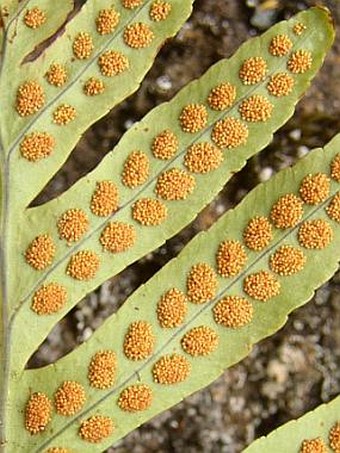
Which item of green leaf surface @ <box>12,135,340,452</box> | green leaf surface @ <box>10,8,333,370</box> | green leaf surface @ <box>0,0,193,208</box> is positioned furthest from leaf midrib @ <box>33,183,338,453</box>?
green leaf surface @ <box>0,0,193,208</box>


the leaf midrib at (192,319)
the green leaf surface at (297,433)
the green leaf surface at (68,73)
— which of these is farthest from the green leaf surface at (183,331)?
the green leaf surface at (68,73)

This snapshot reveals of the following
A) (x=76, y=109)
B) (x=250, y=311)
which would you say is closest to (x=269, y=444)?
(x=250, y=311)

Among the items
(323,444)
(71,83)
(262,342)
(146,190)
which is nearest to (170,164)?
(146,190)

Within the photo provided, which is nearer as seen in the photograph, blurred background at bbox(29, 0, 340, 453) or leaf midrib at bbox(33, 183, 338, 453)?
leaf midrib at bbox(33, 183, 338, 453)

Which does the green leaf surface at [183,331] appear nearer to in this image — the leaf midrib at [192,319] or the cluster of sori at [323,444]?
the leaf midrib at [192,319]

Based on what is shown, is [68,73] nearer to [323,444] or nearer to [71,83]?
[71,83]

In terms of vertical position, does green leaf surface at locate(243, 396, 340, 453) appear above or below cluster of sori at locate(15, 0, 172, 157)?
below

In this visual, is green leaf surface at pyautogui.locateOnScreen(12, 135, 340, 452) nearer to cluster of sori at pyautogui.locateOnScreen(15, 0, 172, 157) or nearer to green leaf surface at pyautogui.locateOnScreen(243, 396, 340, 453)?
green leaf surface at pyautogui.locateOnScreen(243, 396, 340, 453)
